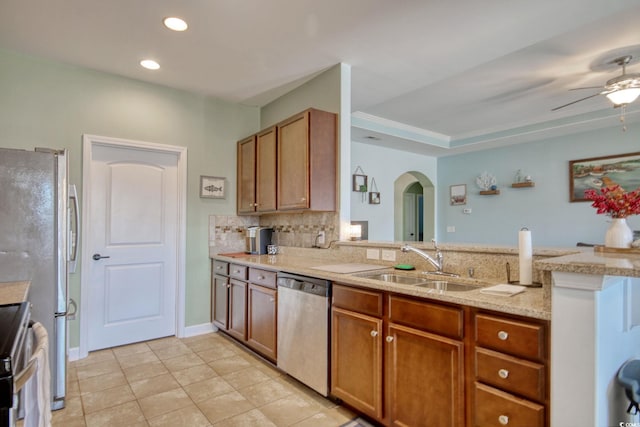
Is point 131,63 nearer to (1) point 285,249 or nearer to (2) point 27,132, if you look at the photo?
(2) point 27,132

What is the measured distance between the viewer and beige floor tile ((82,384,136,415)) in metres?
2.34

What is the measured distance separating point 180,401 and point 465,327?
1.98 m

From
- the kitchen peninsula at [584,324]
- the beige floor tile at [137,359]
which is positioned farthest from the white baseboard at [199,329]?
the kitchen peninsula at [584,324]

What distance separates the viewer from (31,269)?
2135 mm

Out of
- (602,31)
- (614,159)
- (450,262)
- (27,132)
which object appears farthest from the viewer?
(614,159)

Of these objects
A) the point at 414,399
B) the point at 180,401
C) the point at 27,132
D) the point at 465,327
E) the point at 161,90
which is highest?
the point at 161,90

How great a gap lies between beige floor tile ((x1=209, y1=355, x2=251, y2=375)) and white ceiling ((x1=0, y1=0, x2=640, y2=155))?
2658 mm

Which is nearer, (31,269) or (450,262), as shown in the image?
(31,269)

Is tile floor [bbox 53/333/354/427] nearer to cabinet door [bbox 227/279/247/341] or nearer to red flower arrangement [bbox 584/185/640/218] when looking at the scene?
cabinet door [bbox 227/279/247/341]

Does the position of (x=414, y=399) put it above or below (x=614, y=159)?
below

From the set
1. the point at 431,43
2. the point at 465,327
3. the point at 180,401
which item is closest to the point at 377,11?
the point at 431,43

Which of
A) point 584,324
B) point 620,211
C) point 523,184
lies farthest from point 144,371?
point 523,184

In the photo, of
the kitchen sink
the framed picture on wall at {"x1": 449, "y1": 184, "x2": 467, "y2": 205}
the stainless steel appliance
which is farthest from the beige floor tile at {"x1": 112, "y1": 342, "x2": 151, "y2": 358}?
the framed picture on wall at {"x1": 449, "y1": 184, "x2": 467, "y2": 205}

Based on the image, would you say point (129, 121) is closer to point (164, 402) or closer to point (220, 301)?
point (220, 301)
